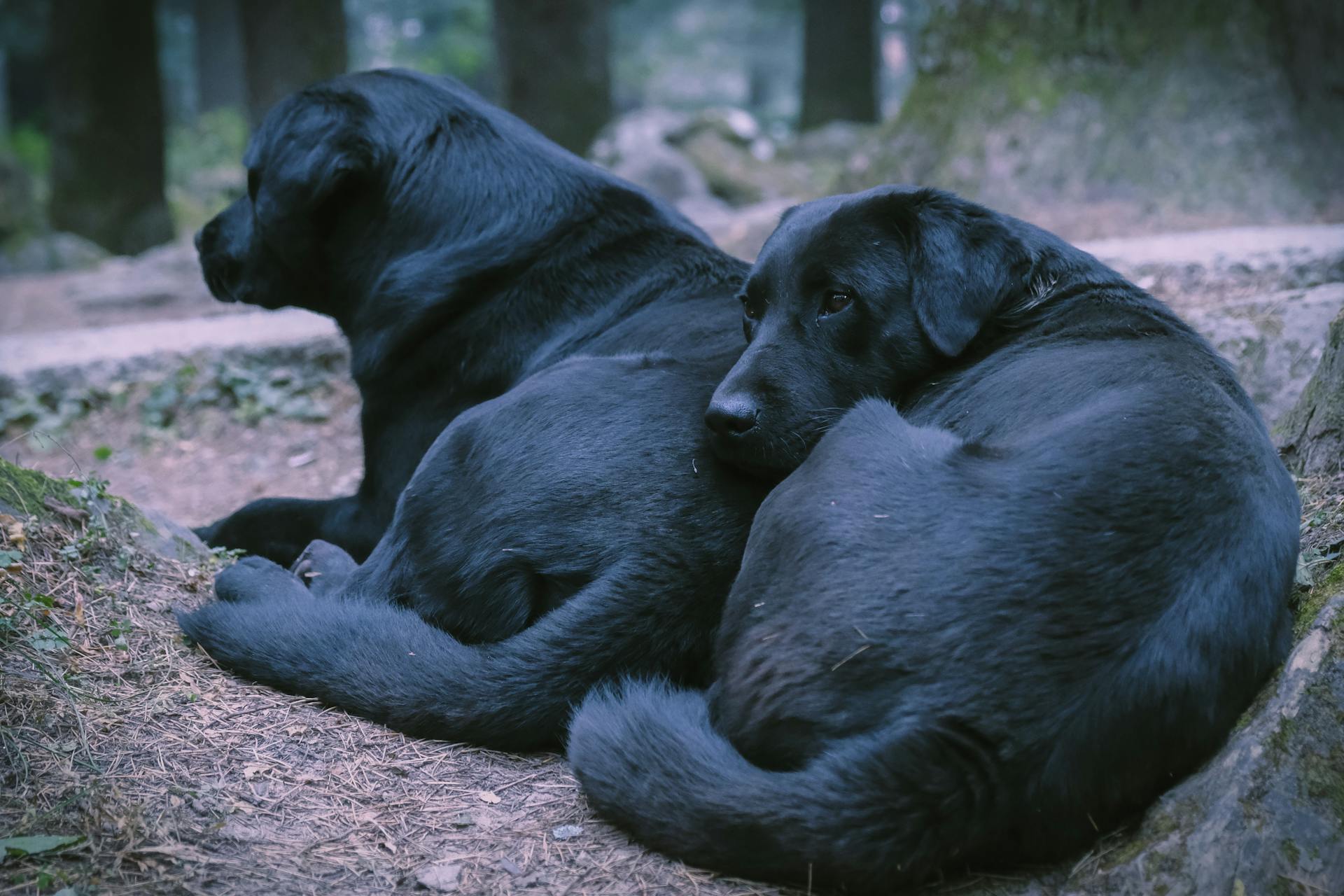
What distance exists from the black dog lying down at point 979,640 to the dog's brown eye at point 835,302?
1.71 feet

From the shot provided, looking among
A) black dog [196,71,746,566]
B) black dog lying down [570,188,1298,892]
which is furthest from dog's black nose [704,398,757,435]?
black dog [196,71,746,566]

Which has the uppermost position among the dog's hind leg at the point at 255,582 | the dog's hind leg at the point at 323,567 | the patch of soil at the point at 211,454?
the dog's hind leg at the point at 255,582

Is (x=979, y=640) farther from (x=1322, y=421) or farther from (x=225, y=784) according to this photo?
(x=1322, y=421)

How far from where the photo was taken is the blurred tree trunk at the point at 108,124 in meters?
12.7

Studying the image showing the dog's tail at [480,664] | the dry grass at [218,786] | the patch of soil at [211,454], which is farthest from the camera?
the patch of soil at [211,454]

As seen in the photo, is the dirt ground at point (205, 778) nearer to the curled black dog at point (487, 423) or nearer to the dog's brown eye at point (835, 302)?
the curled black dog at point (487, 423)

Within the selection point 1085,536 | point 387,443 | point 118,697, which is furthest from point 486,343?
point 1085,536

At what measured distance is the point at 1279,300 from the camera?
A: 4.37 metres

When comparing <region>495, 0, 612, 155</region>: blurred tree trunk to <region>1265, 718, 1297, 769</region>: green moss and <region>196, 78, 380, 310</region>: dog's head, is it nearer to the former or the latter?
<region>196, 78, 380, 310</region>: dog's head

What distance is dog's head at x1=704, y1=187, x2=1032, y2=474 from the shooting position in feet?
9.28

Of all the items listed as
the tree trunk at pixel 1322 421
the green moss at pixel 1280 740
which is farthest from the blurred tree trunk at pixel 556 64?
the green moss at pixel 1280 740

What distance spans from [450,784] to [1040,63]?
7.30 meters

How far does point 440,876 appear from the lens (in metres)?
2.08

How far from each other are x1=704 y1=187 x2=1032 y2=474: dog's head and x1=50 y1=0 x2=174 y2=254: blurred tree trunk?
12489 millimetres
